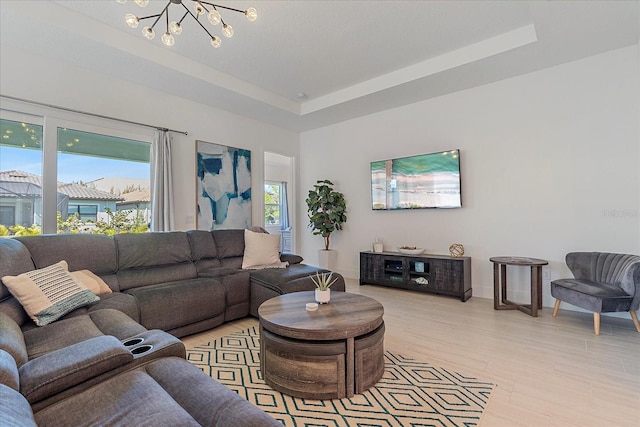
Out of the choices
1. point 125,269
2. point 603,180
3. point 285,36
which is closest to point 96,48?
point 285,36

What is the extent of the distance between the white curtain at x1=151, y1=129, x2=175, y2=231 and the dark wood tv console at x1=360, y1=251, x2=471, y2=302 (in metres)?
2.92

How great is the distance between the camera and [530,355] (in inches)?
95.6

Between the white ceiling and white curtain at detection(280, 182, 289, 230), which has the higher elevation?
the white ceiling

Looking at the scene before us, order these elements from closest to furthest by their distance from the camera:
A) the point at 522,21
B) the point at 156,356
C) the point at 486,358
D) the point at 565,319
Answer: the point at 156,356 → the point at 486,358 → the point at 522,21 → the point at 565,319

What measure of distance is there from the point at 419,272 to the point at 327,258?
5.74 ft

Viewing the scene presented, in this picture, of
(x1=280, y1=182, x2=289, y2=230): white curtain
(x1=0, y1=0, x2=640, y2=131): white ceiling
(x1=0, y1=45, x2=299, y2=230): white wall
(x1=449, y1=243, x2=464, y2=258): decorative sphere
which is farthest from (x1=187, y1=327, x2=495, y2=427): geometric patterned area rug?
(x1=280, y1=182, x2=289, y2=230): white curtain

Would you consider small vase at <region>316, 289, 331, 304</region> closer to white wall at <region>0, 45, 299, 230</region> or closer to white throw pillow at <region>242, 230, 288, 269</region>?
white throw pillow at <region>242, 230, 288, 269</region>

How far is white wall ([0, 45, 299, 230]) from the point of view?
3.17 metres

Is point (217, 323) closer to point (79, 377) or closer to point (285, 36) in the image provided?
point (79, 377)

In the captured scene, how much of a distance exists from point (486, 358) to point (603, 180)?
98.0 inches

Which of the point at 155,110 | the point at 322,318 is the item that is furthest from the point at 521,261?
the point at 155,110

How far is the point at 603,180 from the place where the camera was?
131 inches

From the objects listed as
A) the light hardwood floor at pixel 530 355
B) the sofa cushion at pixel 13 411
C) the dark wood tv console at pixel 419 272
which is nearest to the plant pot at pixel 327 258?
the dark wood tv console at pixel 419 272

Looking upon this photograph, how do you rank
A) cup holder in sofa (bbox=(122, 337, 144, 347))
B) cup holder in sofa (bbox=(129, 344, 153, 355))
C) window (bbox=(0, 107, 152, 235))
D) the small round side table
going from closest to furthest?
cup holder in sofa (bbox=(129, 344, 153, 355)) < cup holder in sofa (bbox=(122, 337, 144, 347)) < window (bbox=(0, 107, 152, 235)) < the small round side table
